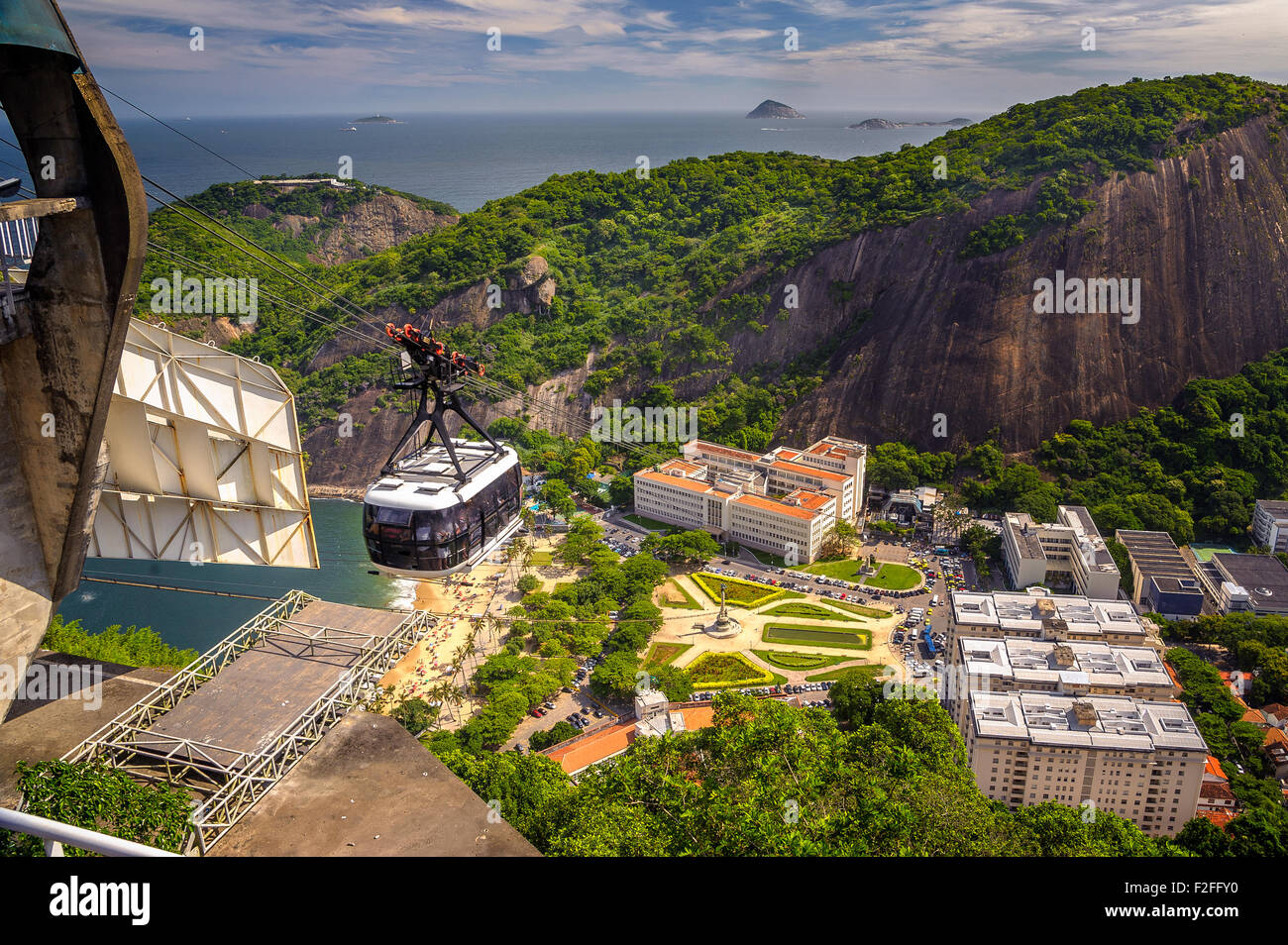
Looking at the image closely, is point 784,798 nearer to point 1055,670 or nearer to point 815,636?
point 1055,670

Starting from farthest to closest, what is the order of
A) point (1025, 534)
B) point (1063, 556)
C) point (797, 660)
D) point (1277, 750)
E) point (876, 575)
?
1. point (876, 575)
2. point (1025, 534)
3. point (1063, 556)
4. point (797, 660)
5. point (1277, 750)

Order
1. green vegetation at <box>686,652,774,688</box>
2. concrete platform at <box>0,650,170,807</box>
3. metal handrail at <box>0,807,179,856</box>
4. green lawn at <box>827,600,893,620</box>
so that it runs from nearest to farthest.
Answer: metal handrail at <box>0,807,179,856</box>
concrete platform at <box>0,650,170,807</box>
green vegetation at <box>686,652,774,688</box>
green lawn at <box>827,600,893,620</box>

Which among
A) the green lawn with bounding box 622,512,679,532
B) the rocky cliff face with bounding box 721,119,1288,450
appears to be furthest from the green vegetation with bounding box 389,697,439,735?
the rocky cliff face with bounding box 721,119,1288,450

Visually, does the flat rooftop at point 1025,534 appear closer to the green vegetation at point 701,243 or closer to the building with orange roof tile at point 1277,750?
the building with orange roof tile at point 1277,750

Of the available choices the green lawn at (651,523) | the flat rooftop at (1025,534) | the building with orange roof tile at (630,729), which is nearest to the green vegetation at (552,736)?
the building with orange roof tile at (630,729)

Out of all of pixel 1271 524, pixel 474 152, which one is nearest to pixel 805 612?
pixel 1271 524

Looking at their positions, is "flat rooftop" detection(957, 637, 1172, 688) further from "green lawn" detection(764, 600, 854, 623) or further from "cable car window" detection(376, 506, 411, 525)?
"cable car window" detection(376, 506, 411, 525)

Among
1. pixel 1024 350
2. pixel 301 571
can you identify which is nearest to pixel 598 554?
pixel 301 571
